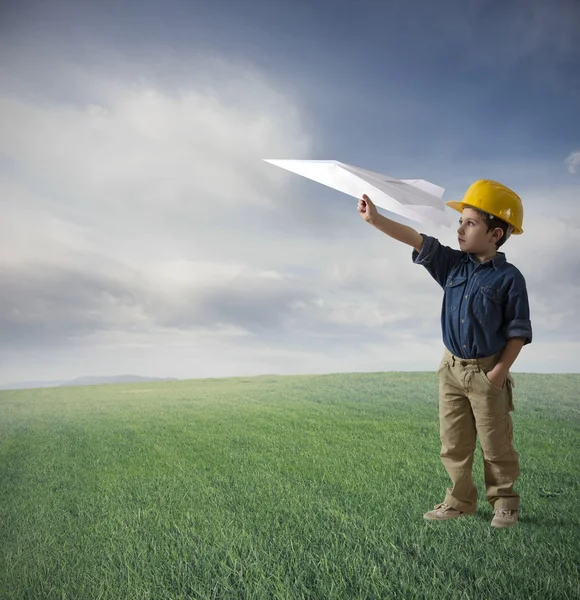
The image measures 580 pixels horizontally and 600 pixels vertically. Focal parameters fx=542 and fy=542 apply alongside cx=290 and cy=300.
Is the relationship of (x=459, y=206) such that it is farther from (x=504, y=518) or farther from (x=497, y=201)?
(x=504, y=518)

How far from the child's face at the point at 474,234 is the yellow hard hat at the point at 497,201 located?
0.21ft

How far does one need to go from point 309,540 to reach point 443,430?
1.17 meters

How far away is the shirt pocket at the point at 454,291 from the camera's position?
3353 millimetres

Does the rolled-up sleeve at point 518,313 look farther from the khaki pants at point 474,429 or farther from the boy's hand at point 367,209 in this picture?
the boy's hand at point 367,209

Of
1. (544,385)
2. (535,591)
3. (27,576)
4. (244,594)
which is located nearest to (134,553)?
(27,576)

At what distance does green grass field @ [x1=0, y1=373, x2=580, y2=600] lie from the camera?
8.16 ft

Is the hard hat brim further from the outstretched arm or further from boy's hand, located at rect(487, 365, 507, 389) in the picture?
boy's hand, located at rect(487, 365, 507, 389)

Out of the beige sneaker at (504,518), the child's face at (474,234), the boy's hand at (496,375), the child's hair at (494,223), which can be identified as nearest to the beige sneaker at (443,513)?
the beige sneaker at (504,518)

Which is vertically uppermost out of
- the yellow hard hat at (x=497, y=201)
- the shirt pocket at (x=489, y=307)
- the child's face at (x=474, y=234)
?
the yellow hard hat at (x=497, y=201)

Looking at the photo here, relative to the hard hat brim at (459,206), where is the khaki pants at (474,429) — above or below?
below

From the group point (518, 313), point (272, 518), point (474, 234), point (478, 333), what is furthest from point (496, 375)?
point (272, 518)

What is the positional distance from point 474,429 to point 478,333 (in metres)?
0.67

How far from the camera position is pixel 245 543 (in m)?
2.88

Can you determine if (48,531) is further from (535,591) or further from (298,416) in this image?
(298,416)
